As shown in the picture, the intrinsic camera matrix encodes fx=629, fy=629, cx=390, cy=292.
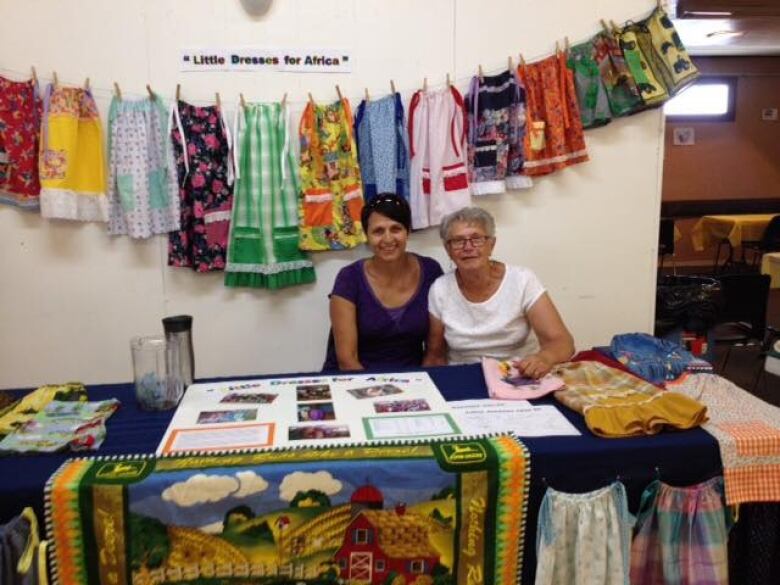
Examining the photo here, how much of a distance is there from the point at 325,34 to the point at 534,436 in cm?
200

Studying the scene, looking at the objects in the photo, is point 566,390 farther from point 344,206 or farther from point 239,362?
point 239,362

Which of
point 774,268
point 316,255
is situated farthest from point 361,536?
point 774,268

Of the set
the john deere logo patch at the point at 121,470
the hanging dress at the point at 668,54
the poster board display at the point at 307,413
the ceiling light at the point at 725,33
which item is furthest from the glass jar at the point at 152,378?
the ceiling light at the point at 725,33

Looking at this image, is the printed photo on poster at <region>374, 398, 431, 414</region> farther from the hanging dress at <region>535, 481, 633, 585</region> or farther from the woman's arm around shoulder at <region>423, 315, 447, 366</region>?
the woman's arm around shoulder at <region>423, 315, 447, 366</region>

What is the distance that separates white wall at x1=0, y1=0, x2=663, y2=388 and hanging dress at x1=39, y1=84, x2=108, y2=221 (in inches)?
3.9

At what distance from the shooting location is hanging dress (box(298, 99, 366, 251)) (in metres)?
2.66

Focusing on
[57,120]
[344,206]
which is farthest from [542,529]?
[57,120]

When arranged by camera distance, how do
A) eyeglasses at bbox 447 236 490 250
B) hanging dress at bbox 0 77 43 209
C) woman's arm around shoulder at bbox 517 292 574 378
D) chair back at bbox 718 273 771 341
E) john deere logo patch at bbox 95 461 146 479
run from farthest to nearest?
chair back at bbox 718 273 771 341
hanging dress at bbox 0 77 43 209
eyeglasses at bbox 447 236 490 250
woman's arm around shoulder at bbox 517 292 574 378
john deere logo patch at bbox 95 461 146 479

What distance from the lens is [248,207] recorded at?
268 cm

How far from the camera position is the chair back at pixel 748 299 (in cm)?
340

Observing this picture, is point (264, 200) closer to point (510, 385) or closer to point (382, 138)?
point (382, 138)

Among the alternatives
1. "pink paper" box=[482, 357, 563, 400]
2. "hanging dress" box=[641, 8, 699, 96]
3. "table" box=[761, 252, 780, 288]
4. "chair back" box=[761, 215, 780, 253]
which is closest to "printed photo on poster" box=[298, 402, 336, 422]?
"pink paper" box=[482, 357, 563, 400]

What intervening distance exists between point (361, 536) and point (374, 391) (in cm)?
46

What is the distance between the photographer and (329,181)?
270 cm
